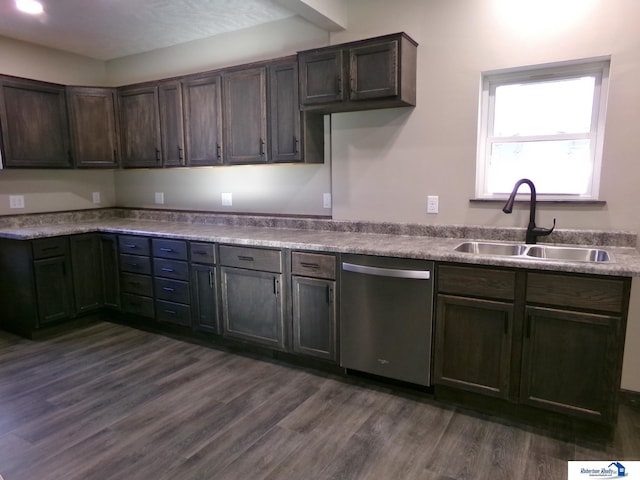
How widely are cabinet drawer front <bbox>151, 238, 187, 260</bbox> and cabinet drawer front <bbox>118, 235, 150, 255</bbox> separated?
104 millimetres

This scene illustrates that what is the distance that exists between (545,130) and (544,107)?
14 cm

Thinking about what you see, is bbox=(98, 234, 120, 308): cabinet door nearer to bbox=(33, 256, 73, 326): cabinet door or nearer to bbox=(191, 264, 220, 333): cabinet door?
bbox=(33, 256, 73, 326): cabinet door

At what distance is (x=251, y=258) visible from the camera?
302 cm

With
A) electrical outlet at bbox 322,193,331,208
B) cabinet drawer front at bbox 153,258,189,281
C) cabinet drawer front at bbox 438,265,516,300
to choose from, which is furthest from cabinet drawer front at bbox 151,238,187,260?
cabinet drawer front at bbox 438,265,516,300

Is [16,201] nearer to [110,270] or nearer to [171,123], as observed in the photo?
[110,270]

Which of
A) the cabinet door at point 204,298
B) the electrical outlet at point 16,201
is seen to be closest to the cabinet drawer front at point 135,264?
the cabinet door at point 204,298

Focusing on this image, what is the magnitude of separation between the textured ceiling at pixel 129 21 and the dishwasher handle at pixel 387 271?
1.90 metres

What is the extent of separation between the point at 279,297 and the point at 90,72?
3312 millimetres

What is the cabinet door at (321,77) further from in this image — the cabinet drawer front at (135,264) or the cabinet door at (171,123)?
the cabinet drawer front at (135,264)

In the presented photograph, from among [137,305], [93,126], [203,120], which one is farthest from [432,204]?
[93,126]

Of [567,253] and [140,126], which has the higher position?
[140,126]

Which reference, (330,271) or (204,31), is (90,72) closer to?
(204,31)

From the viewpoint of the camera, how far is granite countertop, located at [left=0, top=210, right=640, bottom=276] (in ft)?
6.84

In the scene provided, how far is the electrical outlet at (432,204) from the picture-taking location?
2871 mm
